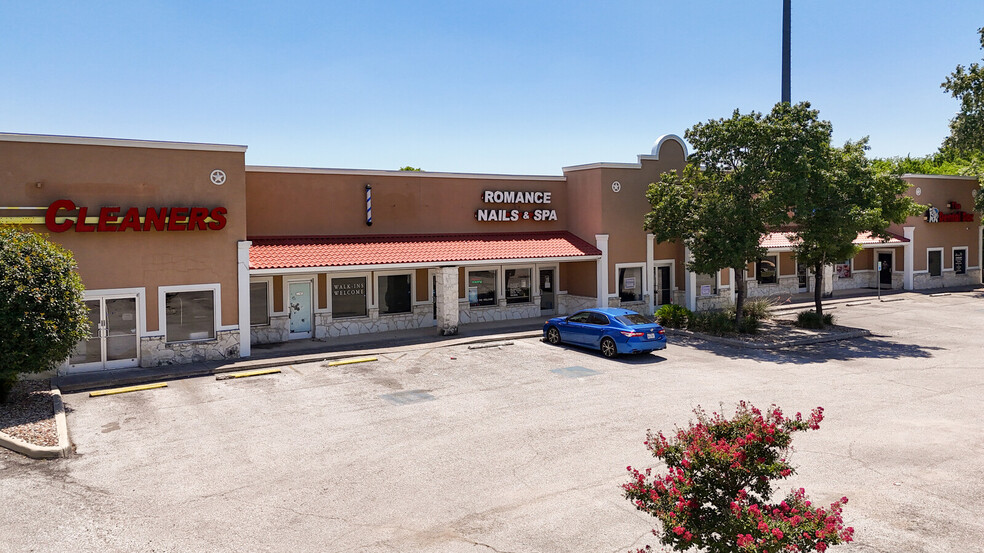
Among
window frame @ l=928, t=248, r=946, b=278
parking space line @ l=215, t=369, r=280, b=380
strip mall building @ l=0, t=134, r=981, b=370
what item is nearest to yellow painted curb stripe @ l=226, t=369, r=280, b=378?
parking space line @ l=215, t=369, r=280, b=380

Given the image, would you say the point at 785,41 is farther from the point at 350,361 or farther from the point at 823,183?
the point at 350,361

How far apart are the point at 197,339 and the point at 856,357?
67.5ft

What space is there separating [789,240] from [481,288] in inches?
498

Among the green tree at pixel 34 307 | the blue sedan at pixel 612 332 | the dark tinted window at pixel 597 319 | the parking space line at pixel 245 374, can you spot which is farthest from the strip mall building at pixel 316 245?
the dark tinted window at pixel 597 319

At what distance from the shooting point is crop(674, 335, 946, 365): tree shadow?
21.0 meters

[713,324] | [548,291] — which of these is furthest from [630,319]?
[548,291]

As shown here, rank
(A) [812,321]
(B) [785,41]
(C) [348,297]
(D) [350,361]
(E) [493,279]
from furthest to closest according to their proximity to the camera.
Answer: (B) [785,41] < (E) [493,279] < (A) [812,321] < (C) [348,297] < (D) [350,361]

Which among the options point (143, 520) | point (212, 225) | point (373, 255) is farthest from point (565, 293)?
point (143, 520)

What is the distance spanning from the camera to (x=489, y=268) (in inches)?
1069

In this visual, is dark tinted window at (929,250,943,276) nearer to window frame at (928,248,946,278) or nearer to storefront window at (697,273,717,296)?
window frame at (928,248,946,278)

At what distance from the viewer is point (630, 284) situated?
92.6 ft

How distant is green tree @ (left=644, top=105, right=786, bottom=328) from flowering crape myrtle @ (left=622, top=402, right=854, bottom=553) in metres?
17.8

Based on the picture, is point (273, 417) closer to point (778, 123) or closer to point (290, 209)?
point (290, 209)

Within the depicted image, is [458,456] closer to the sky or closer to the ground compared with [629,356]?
closer to the ground
